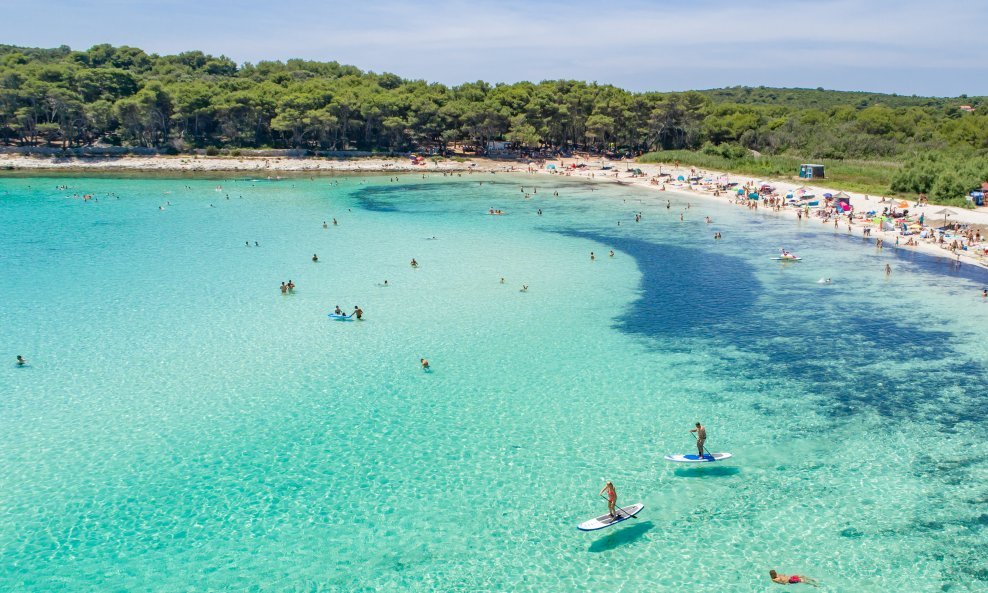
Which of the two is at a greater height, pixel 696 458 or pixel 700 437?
pixel 700 437

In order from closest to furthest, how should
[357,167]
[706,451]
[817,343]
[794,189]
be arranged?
1. [706,451]
2. [817,343]
3. [794,189]
4. [357,167]

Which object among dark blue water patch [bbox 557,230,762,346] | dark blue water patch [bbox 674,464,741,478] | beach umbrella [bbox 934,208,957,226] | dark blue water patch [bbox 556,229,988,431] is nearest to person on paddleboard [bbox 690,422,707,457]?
dark blue water patch [bbox 674,464,741,478]

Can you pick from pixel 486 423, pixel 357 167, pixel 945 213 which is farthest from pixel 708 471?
pixel 357 167

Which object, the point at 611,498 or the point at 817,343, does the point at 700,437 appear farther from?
the point at 817,343

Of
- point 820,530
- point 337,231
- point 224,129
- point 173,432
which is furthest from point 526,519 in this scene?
point 224,129

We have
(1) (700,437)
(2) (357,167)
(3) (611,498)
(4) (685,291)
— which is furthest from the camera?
(2) (357,167)

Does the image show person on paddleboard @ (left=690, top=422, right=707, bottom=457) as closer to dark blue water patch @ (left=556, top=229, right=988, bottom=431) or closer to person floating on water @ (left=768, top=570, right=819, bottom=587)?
person floating on water @ (left=768, top=570, right=819, bottom=587)
